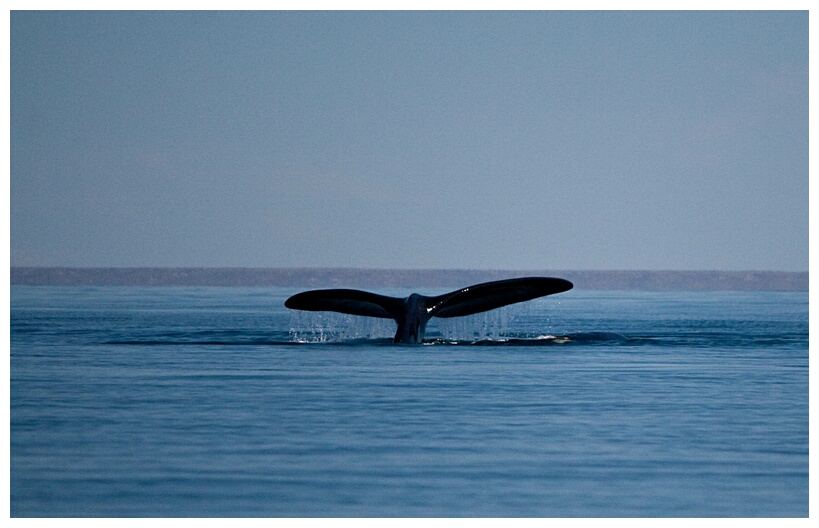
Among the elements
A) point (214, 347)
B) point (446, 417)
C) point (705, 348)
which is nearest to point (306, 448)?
point (446, 417)

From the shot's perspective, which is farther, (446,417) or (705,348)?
(705,348)

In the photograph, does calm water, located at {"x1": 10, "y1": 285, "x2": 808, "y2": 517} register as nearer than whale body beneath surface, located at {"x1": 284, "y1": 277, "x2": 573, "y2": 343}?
Yes

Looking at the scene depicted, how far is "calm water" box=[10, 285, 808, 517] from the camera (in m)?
10.9

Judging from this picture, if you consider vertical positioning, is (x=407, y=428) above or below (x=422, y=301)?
below

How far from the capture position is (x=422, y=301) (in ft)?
74.8

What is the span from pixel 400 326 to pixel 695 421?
9286 millimetres

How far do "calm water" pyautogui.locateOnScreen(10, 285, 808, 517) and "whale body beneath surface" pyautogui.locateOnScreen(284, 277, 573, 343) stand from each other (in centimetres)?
37

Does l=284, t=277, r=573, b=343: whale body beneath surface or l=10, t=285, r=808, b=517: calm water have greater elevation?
l=284, t=277, r=573, b=343: whale body beneath surface

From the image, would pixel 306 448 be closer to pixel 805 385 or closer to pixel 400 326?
pixel 805 385

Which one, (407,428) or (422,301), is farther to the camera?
(422,301)

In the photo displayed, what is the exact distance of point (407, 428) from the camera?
45.8 feet

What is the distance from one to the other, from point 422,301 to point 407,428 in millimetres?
8906

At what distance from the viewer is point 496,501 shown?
10.8 metres
